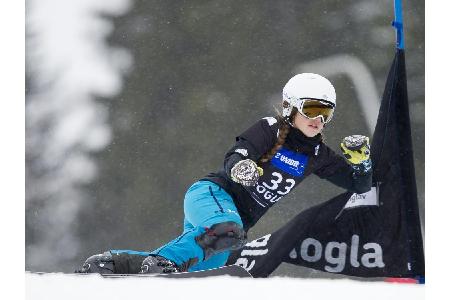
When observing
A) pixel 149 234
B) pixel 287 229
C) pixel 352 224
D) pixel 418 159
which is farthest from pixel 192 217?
pixel 149 234

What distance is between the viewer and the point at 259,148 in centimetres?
271

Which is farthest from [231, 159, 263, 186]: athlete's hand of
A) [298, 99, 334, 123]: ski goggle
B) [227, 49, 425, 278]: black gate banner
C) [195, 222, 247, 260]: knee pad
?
[227, 49, 425, 278]: black gate banner

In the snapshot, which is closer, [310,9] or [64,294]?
[64,294]

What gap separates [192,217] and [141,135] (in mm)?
3213

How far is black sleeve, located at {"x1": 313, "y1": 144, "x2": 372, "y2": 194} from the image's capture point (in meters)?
2.89

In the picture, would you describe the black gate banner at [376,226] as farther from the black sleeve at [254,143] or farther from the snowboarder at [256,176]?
the black sleeve at [254,143]

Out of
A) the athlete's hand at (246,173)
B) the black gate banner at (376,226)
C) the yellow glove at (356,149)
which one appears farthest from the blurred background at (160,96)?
the athlete's hand at (246,173)

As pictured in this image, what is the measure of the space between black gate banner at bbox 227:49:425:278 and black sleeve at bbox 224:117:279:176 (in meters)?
0.57

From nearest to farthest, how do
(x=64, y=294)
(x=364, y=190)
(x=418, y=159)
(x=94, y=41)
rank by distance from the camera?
(x=64, y=294) → (x=364, y=190) → (x=418, y=159) → (x=94, y=41)

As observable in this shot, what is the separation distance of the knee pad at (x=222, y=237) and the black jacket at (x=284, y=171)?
0.28 m

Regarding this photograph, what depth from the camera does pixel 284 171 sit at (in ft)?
9.32

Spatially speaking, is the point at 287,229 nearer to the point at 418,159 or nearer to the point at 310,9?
the point at 418,159

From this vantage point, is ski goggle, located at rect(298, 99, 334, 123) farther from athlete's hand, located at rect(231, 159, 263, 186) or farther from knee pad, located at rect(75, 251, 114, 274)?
knee pad, located at rect(75, 251, 114, 274)
